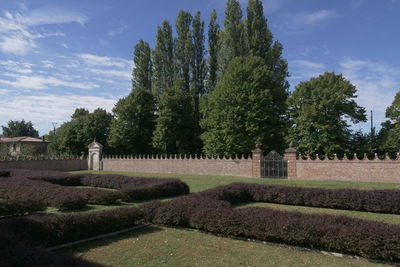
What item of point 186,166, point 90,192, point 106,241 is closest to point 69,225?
point 106,241

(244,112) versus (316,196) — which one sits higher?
(244,112)

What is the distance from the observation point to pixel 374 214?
1148 cm

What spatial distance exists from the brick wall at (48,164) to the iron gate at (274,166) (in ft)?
91.7

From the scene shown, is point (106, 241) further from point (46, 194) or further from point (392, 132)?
point (392, 132)

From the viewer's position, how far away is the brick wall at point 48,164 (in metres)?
35.7

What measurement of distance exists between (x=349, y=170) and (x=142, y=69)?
117 ft

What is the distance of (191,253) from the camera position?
22.4ft

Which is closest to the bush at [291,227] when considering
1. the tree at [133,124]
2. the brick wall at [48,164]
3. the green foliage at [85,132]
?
the brick wall at [48,164]

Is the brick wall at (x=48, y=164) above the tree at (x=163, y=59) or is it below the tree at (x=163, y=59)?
below

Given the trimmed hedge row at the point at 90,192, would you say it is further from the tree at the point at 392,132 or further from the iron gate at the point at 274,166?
the tree at the point at 392,132

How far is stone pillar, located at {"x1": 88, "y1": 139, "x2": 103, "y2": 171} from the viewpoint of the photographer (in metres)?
42.5

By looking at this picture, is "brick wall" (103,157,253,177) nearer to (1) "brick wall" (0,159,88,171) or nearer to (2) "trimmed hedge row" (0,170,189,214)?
(1) "brick wall" (0,159,88,171)

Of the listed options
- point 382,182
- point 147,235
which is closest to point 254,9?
point 382,182

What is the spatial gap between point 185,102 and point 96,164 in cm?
1534
